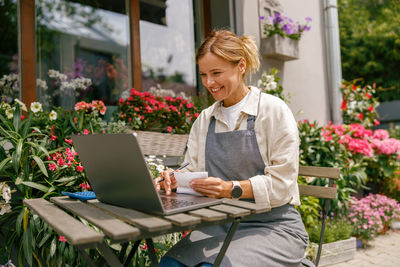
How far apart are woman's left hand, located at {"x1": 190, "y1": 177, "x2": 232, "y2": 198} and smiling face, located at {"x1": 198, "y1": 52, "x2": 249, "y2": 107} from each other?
560 mm

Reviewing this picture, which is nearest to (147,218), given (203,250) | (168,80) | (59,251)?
(203,250)

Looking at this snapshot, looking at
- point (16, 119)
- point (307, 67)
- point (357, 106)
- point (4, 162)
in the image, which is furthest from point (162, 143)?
point (357, 106)

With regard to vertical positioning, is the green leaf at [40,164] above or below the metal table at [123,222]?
above

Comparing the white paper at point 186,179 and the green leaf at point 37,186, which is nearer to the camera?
the white paper at point 186,179

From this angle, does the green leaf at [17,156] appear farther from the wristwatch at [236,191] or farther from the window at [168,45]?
the window at [168,45]

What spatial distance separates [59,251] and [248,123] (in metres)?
1.37

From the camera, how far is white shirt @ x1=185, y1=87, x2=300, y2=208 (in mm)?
1609

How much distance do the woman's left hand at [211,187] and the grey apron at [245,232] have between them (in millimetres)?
208

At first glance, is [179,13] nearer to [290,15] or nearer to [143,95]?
[290,15]

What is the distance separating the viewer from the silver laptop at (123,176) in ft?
3.69

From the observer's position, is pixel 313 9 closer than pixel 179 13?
No

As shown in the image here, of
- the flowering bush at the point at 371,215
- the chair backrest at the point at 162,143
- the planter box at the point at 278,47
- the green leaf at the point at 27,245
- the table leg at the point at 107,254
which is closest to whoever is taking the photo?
the table leg at the point at 107,254

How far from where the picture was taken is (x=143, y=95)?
3234mm


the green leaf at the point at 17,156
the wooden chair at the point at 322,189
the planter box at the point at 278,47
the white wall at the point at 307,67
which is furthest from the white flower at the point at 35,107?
the planter box at the point at 278,47
